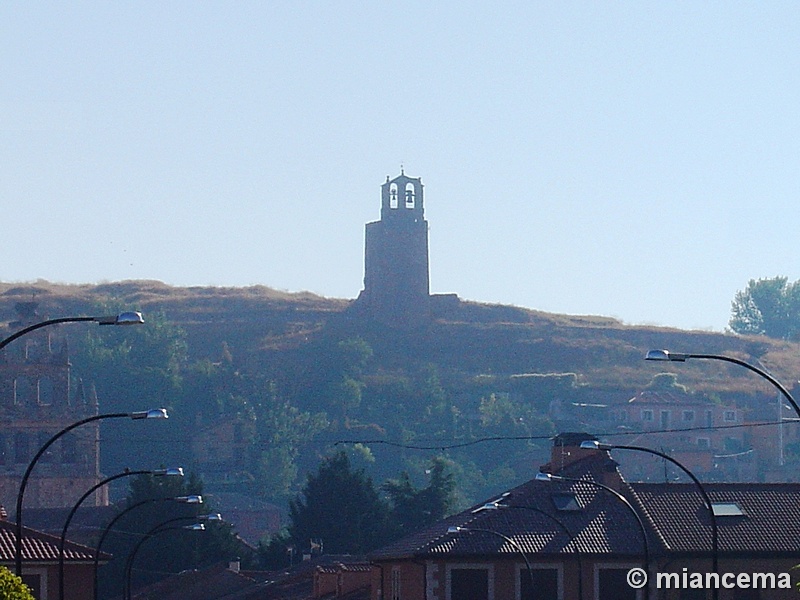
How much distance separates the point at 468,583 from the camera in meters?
51.8

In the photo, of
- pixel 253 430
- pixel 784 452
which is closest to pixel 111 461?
pixel 253 430

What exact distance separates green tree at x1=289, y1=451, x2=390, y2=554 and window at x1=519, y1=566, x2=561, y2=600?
170 feet

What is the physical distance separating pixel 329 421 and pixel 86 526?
2974 inches

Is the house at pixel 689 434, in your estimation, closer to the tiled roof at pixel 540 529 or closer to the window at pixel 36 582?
the tiled roof at pixel 540 529

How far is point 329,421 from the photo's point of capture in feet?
608

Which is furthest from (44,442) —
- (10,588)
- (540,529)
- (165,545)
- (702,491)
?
(10,588)

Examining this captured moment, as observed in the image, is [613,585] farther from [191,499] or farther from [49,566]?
[49,566]

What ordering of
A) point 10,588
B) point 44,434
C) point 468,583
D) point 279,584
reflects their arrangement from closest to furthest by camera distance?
point 10,588
point 468,583
point 279,584
point 44,434

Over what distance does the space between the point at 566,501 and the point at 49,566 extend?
14.0 meters

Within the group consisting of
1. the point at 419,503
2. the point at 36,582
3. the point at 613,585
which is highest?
the point at 36,582

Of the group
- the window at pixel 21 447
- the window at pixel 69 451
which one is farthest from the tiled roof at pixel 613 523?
the window at pixel 21 447

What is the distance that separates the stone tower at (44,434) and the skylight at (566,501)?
78.7 meters

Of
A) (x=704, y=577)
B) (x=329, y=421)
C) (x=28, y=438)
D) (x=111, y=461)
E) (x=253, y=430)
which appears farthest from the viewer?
(x=329, y=421)

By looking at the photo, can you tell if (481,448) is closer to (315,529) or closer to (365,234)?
(365,234)
